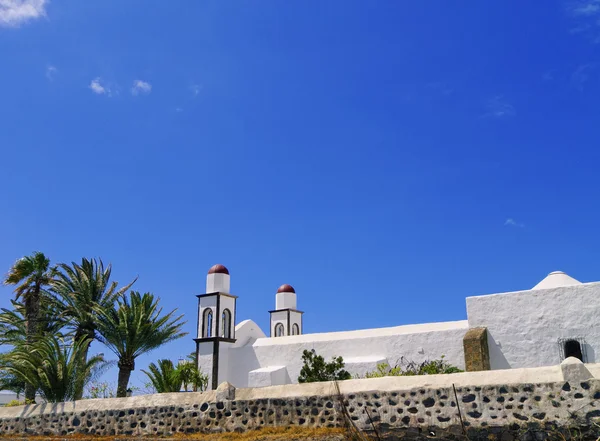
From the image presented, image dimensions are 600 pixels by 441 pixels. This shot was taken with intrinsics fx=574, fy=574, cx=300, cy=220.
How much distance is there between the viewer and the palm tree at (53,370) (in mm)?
13953

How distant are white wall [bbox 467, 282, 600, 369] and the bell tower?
10.8 meters

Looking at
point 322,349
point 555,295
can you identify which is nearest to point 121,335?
point 322,349

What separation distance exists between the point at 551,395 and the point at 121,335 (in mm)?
15562

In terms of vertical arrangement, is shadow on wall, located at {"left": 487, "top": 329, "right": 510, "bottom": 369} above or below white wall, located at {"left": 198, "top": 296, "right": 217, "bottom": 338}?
below

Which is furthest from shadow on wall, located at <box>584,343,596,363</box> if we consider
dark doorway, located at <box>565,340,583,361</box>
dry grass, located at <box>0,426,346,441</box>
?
dry grass, located at <box>0,426,346,441</box>

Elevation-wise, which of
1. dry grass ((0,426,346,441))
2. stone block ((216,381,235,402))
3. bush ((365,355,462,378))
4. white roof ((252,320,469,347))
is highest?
white roof ((252,320,469,347))

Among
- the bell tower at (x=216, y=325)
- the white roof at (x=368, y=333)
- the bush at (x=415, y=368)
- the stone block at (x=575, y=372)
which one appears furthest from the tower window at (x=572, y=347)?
the bell tower at (x=216, y=325)

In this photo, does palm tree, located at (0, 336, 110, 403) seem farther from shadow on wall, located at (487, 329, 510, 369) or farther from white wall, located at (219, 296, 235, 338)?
shadow on wall, located at (487, 329, 510, 369)

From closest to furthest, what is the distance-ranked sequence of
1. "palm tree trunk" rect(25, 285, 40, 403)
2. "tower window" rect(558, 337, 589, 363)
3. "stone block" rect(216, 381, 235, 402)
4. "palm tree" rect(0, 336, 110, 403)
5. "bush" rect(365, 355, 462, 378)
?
"stone block" rect(216, 381, 235, 402), "palm tree" rect(0, 336, 110, 403), "tower window" rect(558, 337, 589, 363), "bush" rect(365, 355, 462, 378), "palm tree trunk" rect(25, 285, 40, 403)

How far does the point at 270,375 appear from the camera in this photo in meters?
22.8

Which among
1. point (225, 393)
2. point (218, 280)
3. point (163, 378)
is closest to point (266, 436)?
point (225, 393)

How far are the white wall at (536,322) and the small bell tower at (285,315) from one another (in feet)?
37.4

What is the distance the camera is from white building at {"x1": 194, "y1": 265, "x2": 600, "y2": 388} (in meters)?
18.1

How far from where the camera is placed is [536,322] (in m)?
18.6
